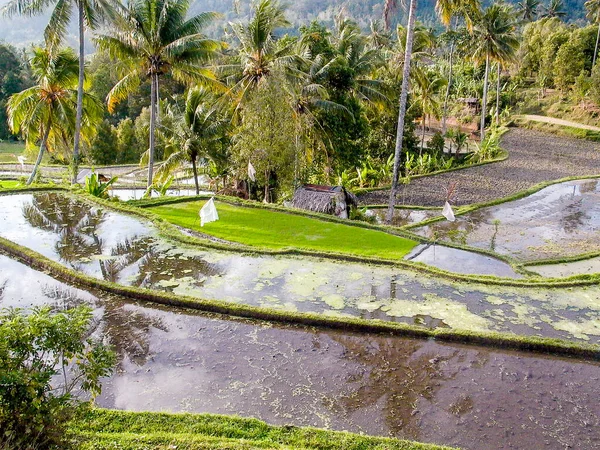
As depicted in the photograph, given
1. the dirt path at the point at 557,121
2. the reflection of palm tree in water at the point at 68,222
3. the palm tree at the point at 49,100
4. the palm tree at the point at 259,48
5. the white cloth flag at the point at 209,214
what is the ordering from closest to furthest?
the white cloth flag at the point at 209,214 < the reflection of palm tree in water at the point at 68,222 < the palm tree at the point at 259,48 < the palm tree at the point at 49,100 < the dirt path at the point at 557,121

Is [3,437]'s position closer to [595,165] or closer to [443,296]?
[443,296]

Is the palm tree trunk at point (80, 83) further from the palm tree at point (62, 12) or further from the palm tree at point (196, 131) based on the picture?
the palm tree at point (196, 131)

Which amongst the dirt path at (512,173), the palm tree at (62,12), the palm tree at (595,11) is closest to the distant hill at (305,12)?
the palm tree at (595,11)

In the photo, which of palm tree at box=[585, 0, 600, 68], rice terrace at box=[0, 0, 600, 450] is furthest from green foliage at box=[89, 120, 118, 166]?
palm tree at box=[585, 0, 600, 68]

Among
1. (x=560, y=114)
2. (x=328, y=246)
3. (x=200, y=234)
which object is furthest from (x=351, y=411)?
(x=560, y=114)

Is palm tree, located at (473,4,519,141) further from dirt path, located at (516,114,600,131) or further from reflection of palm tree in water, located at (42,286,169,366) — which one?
reflection of palm tree in water, located at (42,286,169,366)

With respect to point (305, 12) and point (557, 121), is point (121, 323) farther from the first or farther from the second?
point (305, 12)


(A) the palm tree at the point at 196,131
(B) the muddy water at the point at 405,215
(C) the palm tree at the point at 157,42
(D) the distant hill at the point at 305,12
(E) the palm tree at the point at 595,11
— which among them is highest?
(D) the distant hill at the point at 305,12

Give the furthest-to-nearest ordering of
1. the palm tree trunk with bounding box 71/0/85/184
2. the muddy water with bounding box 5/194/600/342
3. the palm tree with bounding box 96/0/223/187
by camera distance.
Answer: the palm tree trunk with bounding box 71/0/85/184, the palm tree with bounding box 96/0/223/187, the muddy water with bounding box 5/194/600/342
